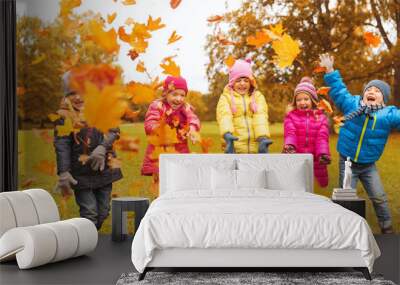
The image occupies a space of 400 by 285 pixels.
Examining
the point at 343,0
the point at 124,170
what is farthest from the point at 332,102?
the point at 124,170

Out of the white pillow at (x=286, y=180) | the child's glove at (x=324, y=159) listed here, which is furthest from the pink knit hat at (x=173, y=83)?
the child's glove at (x=324, y=159)

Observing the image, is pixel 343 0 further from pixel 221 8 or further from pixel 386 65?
pixel 221 8

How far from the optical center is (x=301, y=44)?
7.36 meters

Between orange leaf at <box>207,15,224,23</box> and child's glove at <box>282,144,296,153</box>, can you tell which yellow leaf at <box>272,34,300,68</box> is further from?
child's glove at <box>282,144,296,153</box>

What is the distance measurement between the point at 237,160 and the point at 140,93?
129 cm

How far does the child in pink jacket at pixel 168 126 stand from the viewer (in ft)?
24.1

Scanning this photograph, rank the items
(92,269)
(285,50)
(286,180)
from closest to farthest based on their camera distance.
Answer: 1. (92,269)
2. (286,180)
3. (285,50)

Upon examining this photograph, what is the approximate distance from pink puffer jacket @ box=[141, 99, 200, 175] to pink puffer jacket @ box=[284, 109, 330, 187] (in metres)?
1.01

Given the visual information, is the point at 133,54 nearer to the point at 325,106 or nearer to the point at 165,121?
the point at 165,121

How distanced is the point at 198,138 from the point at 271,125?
80 cm

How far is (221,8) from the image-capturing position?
738 centimetres

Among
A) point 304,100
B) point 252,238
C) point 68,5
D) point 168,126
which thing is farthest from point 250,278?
point 68,5

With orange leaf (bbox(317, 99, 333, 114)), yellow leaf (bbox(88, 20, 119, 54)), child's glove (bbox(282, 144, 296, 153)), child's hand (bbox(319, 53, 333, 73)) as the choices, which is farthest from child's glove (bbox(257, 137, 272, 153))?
yellow leaf (bbox(88, 20, 119, 54))

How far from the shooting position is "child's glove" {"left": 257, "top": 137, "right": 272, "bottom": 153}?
7.30 metres
